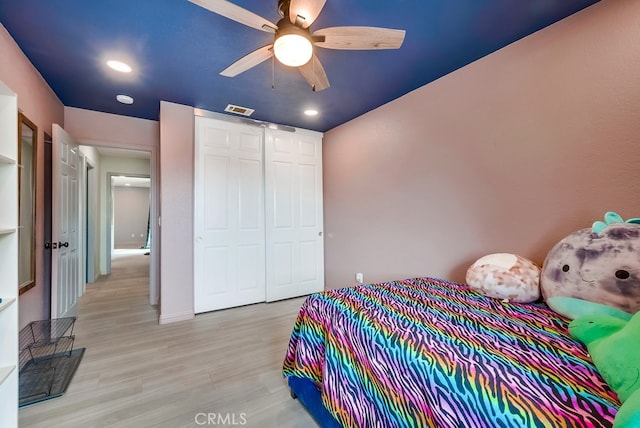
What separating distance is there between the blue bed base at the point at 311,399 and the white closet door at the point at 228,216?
1893mm

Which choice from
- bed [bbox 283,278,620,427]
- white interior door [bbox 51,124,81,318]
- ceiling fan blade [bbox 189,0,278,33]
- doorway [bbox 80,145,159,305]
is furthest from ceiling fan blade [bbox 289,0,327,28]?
doorway [bbox 80,145,159,305]

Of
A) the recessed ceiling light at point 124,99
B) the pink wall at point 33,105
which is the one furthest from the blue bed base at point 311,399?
the recessed ceiling light at point 124,99

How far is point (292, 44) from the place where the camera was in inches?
58.5

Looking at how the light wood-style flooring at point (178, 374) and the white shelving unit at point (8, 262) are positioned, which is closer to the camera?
the white shelving unit at point (8, 262)

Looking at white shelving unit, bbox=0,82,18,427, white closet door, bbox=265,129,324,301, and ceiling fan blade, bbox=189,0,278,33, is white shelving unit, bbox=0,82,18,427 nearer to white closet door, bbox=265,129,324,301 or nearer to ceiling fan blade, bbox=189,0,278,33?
ceiling fan blade, bbox=189,0,278,33

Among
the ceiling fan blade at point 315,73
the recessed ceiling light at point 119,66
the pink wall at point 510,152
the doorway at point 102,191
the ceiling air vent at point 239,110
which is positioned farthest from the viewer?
the doorway at point 102,191

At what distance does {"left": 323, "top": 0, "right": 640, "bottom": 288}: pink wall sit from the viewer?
158cm

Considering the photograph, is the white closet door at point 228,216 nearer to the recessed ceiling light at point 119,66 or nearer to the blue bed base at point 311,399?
the recessed ceiling light at point 119,66

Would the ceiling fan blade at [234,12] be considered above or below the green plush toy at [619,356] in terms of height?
above

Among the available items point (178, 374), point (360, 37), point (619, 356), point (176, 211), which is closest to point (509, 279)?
point (619, 356)

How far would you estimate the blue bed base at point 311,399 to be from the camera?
1443 millimetres

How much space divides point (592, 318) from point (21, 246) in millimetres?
3619

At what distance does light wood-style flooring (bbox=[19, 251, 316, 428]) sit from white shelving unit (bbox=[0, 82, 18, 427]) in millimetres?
372

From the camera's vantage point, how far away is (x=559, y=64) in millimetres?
1789
